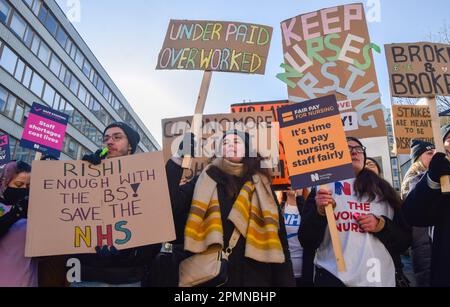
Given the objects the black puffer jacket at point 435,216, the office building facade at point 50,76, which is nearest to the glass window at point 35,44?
the office building facade at point 50,76

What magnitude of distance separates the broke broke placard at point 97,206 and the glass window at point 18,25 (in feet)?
76.2

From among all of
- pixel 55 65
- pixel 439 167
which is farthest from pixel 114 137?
pixel 55 65

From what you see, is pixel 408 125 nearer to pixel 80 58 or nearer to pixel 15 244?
pixel 15 244

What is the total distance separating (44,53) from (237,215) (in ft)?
91.3

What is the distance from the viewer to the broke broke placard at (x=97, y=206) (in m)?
2.08

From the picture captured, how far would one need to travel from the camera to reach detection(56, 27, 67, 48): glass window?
27.1 meters

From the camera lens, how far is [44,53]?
81.6 feet

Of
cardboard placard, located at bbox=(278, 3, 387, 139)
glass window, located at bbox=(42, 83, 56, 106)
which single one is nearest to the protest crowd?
cardboard placard, located at bbox=(278, 3, 387, 139)

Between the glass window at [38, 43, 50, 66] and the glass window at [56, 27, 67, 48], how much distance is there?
7.49 ft

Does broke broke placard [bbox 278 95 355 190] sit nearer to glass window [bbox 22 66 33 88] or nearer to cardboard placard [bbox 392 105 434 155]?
cardboard placard [bbox 392 105 434 155]

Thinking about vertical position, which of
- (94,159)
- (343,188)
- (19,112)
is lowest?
(343,188)

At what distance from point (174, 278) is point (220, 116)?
192 cm
